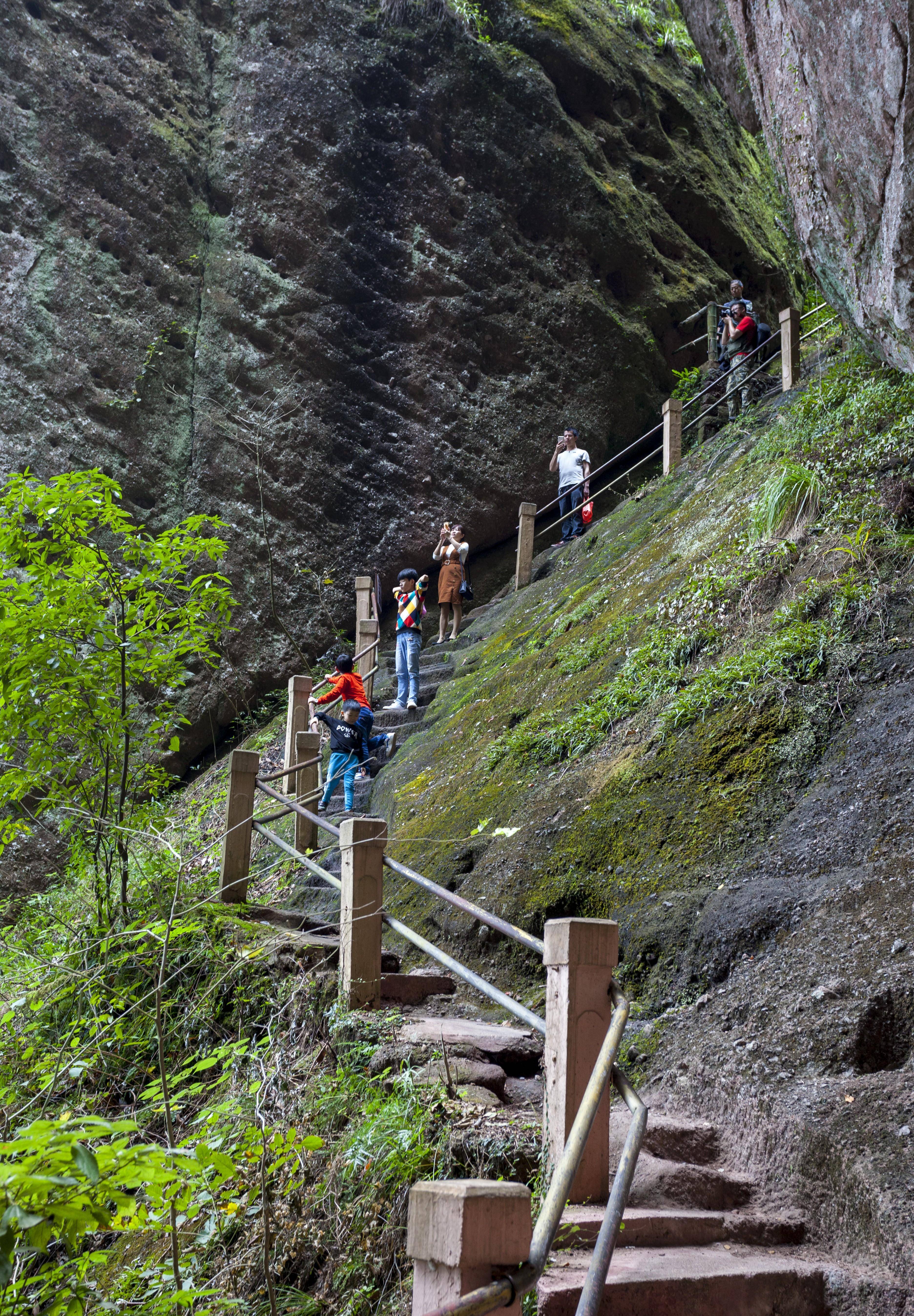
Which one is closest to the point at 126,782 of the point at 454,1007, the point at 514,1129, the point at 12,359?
the point at 454,1007

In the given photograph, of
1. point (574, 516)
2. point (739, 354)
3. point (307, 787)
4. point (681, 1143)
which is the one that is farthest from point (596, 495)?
point (681, 1143)

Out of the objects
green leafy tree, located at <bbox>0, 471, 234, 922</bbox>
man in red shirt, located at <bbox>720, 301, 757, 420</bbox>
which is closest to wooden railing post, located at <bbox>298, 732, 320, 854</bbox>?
green leafy tree, located at <bbox>0, 471, 234, 922</bbox>

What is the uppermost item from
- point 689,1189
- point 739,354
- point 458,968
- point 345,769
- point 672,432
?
point 739,354

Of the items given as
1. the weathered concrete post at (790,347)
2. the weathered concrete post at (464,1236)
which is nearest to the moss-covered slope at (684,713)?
the weathered concrete post at (790,347)

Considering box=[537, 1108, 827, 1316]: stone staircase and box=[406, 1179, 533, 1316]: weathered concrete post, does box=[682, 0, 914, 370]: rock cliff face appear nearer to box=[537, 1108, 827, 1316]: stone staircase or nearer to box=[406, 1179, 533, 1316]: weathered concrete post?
box=[537, 1108, 827, 1316]: stone staircase

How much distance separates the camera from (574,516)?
1348 centimetres

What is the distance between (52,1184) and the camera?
2004 millimetres

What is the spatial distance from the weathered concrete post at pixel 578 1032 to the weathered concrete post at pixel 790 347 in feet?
30.2

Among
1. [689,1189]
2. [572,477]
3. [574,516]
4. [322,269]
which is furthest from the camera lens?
[322,269]

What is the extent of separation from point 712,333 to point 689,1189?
1392cm

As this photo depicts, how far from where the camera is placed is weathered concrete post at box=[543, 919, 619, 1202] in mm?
2979

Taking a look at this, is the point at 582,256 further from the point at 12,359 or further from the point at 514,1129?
the point at 514,1129

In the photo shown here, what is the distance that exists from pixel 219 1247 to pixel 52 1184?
6.50 feet

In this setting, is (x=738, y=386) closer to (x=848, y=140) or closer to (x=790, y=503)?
(x=790, y=503)
